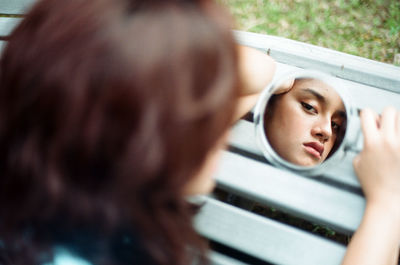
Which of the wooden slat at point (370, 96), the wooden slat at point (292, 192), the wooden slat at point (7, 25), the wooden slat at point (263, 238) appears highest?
the wooden slat at point (370, 96)

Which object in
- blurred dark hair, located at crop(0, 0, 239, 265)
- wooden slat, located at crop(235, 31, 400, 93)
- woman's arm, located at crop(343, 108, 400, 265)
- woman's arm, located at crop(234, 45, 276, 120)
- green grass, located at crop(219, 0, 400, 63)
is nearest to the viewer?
blurred dark hair, located at crop(0, 0, 239, 265)

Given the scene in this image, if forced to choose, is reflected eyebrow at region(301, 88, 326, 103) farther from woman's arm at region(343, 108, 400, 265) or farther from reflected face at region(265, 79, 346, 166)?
woman's arm at region(343, 108, 400, 265)

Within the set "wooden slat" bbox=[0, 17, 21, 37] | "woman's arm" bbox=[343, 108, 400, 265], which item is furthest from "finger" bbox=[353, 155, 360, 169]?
"wooden slat" bbox=[0, 17, 21, 37]

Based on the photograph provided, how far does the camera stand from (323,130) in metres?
1.02

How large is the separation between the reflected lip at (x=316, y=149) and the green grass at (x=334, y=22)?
3.16ft

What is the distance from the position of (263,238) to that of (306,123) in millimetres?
340

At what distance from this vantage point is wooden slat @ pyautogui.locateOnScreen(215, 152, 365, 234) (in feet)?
2.94

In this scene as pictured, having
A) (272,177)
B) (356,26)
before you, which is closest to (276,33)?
(356,26)

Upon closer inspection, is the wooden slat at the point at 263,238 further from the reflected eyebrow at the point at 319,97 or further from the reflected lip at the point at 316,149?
the reflected eyebrow at the point at 319,97

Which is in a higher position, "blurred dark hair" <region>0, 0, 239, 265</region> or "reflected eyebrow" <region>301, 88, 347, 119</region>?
"reflected eyebrow" <region>301, 88, 347, 119</region>

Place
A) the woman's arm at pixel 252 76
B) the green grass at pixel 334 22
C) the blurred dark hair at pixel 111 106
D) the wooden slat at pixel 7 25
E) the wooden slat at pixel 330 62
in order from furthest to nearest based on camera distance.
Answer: the green grass at pixel 334 22 → the wooden slat at pixel 7 25 → the wooden slat at pixel 330 62 → the woman's arm at pixel 252 76 → the blurred dark hair at pixel 111 106

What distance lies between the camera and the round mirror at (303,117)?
1.01 m

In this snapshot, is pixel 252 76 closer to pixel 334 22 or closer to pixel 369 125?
pixel 369 125

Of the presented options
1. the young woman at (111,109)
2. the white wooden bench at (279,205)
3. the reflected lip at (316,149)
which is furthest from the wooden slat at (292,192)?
the young woman at (111,109)
